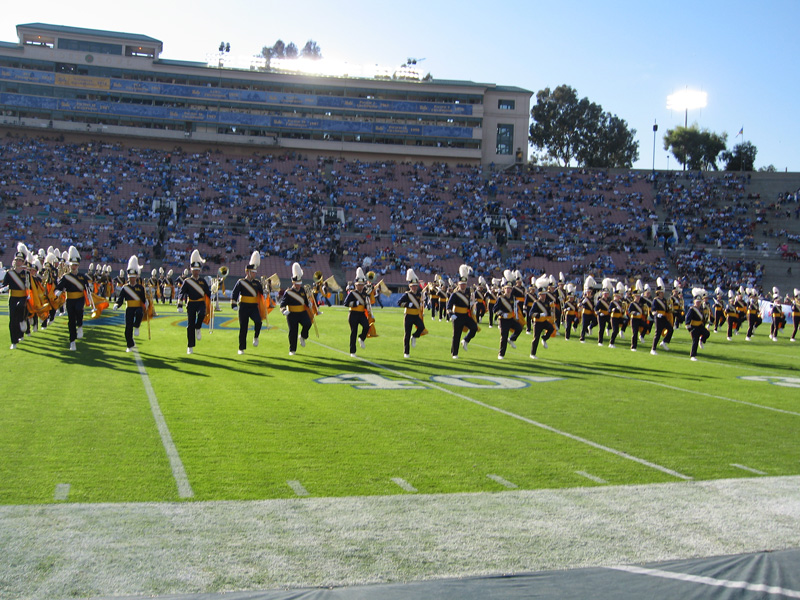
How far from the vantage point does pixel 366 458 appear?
6.46m

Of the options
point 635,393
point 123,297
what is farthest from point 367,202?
point 635,393

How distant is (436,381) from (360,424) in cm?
363

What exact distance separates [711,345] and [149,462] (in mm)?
17931

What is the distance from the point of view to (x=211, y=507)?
4.92m

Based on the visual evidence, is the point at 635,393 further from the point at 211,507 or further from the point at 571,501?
the point at 211,507

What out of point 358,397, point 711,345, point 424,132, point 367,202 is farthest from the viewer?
point 424,132

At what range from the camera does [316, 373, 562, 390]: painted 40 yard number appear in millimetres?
10742

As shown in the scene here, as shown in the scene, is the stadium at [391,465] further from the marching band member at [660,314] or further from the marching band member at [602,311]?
Result: the marching band member at [660,314]

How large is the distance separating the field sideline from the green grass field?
0.03 m

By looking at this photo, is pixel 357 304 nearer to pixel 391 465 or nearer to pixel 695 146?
pixel 391 465

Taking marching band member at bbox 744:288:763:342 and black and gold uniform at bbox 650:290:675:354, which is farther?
marching band member at bbox 744:288:763:342

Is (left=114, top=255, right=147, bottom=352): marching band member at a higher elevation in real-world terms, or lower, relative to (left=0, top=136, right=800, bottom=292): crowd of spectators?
lower

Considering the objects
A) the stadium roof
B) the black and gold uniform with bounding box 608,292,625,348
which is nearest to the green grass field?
the black and gold uniform with bounding box 608,292,625,348

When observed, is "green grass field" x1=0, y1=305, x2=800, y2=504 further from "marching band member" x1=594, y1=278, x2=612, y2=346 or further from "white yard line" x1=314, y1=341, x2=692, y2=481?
Answer: "marching band member" x1=594, y1=278, x2=612, y2=346
